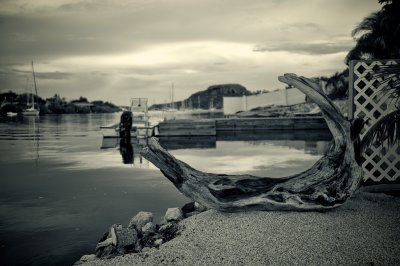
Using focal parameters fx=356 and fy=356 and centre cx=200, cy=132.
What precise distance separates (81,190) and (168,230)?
157 inches

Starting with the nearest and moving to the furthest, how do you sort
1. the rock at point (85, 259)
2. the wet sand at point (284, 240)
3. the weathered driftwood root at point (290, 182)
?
1. the wet sand at point (284, 240)
2. the rock at point (85, 259)
3. the weathered driftwood root at point (290, 182)

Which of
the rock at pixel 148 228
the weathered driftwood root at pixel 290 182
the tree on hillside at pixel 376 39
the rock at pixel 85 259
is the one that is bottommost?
the rock at pixel 85 259

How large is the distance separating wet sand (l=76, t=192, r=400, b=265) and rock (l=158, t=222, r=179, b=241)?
119mm

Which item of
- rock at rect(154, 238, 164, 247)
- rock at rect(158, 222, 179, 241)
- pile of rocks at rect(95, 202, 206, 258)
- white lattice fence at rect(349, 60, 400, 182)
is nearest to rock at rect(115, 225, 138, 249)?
pile of rocks at rect(95, 202, 206, 258)

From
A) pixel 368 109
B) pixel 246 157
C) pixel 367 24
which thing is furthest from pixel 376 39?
pixel 368 109

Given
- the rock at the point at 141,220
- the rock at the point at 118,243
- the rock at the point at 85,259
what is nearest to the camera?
the rock at the point at 85,259

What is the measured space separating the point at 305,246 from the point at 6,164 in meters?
11.5

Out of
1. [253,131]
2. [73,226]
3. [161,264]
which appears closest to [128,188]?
[73,226]

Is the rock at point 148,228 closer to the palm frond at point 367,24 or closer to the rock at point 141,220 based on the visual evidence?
the rock at point 141,220

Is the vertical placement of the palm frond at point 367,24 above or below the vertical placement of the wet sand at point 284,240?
above

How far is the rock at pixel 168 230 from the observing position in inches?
191

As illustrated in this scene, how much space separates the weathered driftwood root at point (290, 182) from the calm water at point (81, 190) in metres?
1.52

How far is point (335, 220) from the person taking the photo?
4.90m

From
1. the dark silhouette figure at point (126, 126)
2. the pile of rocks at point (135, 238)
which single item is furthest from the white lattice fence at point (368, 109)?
the dark silhouette figure at point (126, 126)
